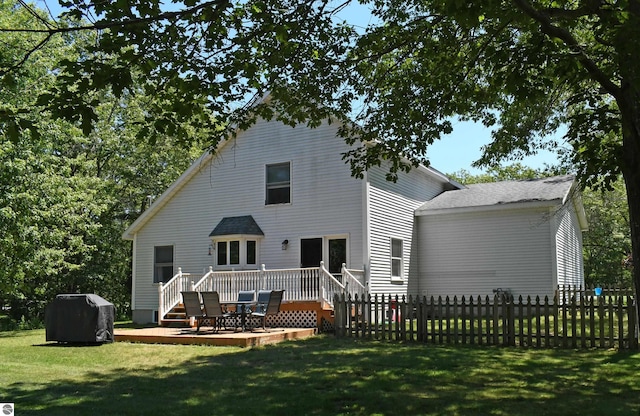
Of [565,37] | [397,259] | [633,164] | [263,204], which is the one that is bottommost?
[397,259]

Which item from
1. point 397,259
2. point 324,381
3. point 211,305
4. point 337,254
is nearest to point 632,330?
point 324,381

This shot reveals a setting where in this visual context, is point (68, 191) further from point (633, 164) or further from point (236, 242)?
point (633, 164)

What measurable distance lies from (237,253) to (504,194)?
1020cm

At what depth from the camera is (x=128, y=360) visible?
38.8ft

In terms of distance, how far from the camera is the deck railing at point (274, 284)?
1775 centimetres

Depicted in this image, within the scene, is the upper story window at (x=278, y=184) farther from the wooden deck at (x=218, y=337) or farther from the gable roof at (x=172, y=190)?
the wooden deck at (x=218, y=337)

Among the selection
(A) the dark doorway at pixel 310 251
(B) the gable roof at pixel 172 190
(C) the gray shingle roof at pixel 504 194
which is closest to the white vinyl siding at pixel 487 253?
(C) the gray shingle roof at pixel 504 194

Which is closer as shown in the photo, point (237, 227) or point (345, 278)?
point (345, 278)

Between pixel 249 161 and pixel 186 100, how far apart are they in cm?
1441

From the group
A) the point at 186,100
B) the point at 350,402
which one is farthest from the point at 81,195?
the point at 350,402

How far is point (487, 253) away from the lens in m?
21.1

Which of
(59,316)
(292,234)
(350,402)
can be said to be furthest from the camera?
(292,234)

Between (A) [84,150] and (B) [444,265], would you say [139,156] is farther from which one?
(B) [444,265]

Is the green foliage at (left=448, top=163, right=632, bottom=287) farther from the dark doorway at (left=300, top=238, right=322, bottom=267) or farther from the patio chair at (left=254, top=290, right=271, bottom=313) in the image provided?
the patio chair at (left=254, top=290, right=271, bottom=313)
